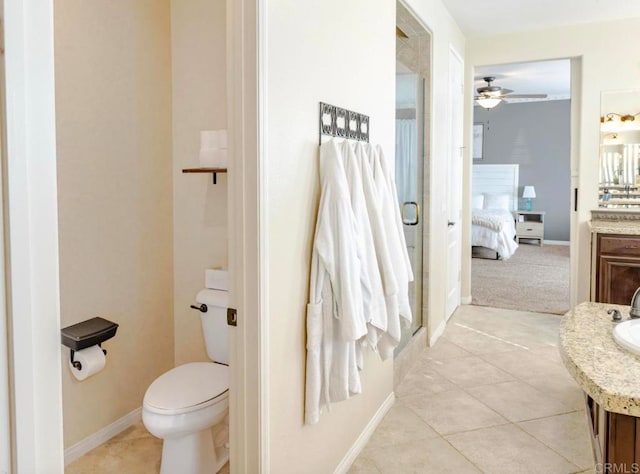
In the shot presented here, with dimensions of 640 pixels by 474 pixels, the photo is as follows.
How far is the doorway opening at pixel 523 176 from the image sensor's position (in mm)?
7871

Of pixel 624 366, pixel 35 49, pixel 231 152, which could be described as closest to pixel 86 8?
pixel 231 152

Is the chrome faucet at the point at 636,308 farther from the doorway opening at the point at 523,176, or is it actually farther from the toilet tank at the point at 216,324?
the doorway opening at the point at 523,176

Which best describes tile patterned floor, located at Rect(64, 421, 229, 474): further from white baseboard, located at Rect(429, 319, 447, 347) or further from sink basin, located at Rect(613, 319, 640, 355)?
white baseboard, located at Rect(429, 319, 447, 347)

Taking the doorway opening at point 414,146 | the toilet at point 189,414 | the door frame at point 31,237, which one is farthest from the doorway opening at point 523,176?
the door frame at point 31,237

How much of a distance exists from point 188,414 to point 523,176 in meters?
9.06

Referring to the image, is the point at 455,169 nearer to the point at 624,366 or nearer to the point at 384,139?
the point at 384,139

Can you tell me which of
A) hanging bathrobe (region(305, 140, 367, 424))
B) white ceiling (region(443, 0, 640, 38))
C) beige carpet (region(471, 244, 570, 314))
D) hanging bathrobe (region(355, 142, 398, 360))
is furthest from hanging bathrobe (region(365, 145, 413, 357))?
beige carpet (region(471, 244, 570, 314))

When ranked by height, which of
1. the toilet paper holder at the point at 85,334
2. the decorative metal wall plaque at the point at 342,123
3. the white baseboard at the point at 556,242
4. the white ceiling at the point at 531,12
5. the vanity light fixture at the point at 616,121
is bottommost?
the white baseboard at the point at 556,242

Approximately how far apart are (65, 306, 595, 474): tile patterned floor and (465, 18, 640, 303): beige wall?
1.16 meters

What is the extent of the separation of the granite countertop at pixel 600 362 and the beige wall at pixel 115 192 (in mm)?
2073

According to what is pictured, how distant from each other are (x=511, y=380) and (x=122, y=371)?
2370 mm

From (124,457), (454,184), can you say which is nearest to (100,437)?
(124,457)

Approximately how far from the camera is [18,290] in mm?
829

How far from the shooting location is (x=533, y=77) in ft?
24.3
